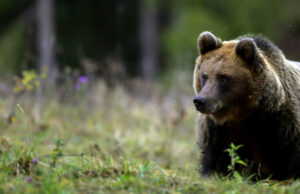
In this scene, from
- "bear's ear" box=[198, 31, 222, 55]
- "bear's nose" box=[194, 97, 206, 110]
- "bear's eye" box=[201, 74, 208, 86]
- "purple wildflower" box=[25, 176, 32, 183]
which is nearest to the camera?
"purple wildflower" box=[25, 176, 32, 183]

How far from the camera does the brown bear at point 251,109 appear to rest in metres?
4.84

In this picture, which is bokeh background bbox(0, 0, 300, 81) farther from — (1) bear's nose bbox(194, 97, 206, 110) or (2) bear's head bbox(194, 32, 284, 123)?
(1) bear's nose bbox(194, 97, 206, 110)

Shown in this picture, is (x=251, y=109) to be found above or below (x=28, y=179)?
above

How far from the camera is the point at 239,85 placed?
195 inches

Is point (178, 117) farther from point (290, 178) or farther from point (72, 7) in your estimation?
point (72, 7)

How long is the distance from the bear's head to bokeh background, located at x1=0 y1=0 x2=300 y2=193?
70cm

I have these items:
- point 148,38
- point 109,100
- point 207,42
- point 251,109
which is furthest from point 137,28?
point 251,109

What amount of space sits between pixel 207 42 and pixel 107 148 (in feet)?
9.39

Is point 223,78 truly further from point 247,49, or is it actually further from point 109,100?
point 109,100

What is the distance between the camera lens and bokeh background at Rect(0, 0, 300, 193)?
12.9ft

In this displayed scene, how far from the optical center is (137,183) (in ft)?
12.2

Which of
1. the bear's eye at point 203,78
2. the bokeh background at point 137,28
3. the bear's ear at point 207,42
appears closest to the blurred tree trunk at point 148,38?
the bokeh background at point 137,28

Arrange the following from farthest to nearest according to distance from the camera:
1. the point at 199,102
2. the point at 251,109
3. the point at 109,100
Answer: the point at 109,100 → the point at 251,109 → the point at 199,102

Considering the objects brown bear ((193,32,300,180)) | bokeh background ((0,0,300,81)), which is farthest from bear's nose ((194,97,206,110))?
bokeh background ((0,0,300,81))
